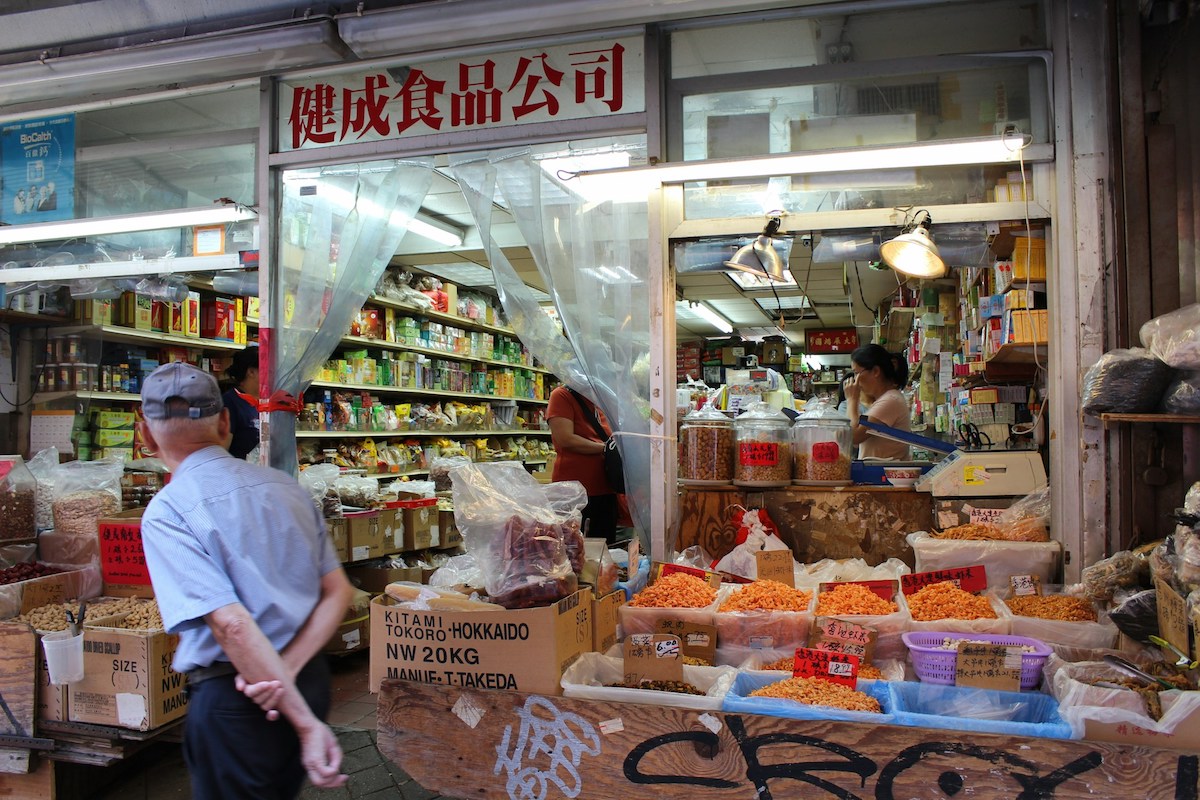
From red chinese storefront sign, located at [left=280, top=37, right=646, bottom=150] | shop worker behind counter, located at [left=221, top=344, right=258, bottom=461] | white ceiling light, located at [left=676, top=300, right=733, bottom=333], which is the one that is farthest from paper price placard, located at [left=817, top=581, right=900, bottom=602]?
white ceiling light, located at [left=676, top=300, right=733, bottom=333]

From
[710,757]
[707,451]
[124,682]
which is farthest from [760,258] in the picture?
[124,682]

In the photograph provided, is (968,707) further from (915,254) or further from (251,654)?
(251,654)

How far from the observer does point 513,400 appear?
1002 centimetres

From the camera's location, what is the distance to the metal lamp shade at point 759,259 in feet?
11.4

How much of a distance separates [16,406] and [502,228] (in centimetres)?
357

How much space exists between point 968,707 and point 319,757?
1.72m

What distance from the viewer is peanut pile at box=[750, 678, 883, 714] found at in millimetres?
2236

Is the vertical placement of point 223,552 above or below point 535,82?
below

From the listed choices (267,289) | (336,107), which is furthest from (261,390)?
(336,107)

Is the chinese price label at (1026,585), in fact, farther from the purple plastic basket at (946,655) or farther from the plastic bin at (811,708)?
the plastic bin at (811,708)

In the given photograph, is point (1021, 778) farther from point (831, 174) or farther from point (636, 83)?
point (636, 83)

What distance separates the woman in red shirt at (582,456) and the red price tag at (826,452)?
1304 mm

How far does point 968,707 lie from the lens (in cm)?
231

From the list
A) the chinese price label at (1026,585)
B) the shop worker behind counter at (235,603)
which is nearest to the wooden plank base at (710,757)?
the shop worker behind counter at (235,603)
